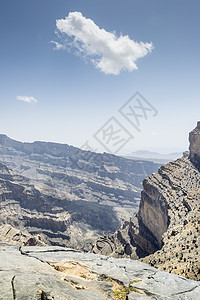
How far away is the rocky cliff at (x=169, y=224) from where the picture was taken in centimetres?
2845

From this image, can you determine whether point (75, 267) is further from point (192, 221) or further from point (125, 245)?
point (125, 245)

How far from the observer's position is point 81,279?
13.4m

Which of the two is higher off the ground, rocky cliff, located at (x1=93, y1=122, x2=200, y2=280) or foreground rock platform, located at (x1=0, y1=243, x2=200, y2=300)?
foreground rock platform, located at (x1=0, y1=243, x2=200, y2=300)

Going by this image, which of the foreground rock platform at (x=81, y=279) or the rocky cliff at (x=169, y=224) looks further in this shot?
the rocky cliff at (x=169, y=224)

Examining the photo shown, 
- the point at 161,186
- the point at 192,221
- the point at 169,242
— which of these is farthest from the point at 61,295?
the point at 161,186

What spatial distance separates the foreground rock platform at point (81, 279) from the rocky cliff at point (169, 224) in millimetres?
8569

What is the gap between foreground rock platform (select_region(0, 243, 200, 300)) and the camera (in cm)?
960

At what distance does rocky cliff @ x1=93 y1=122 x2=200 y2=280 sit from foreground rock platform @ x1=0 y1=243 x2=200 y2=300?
8.57m

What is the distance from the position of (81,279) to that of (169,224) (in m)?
39.2

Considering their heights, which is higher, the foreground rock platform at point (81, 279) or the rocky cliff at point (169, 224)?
the foreground rock platform at point (81, 279)

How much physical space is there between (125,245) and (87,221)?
100956 mm

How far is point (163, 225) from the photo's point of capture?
181 ft

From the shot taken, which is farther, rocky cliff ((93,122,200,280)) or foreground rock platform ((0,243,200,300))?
rocky cliff ((93,122,200,280))

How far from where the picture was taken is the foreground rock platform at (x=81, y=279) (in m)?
9.60
